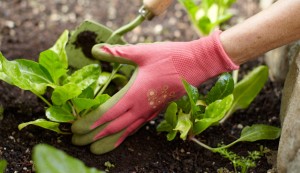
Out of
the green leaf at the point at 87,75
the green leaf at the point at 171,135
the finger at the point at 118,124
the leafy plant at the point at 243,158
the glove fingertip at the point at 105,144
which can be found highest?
the green leaf at the point at 87,75

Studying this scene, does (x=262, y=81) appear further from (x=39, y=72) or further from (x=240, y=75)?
(x=39, y=72)

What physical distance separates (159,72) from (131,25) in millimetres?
250

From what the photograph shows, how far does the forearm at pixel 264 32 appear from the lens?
4.47ft

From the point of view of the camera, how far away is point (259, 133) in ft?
5.19

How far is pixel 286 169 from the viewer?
1330 millimetres

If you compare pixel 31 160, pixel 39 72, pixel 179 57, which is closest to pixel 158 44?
pixel 179 57

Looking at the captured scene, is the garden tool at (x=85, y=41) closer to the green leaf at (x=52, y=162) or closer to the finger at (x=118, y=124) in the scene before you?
the finger at (x=118, y=124)

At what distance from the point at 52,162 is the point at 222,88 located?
61 centimetres

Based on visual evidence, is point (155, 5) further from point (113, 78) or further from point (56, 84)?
point (56, 84)

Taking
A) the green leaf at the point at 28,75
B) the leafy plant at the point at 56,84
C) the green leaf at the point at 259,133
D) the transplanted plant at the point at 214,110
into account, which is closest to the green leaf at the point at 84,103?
the leafy plant at the point at 56,84

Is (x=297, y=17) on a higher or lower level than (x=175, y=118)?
higher

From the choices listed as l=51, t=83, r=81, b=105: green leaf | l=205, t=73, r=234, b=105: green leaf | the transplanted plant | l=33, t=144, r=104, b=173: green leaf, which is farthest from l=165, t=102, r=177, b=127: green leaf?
l=33, t=144, r=104, b=173: green leaf

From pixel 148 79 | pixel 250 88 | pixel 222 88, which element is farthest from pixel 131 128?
pixel 250 88

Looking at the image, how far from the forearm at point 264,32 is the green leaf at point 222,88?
6 cm
